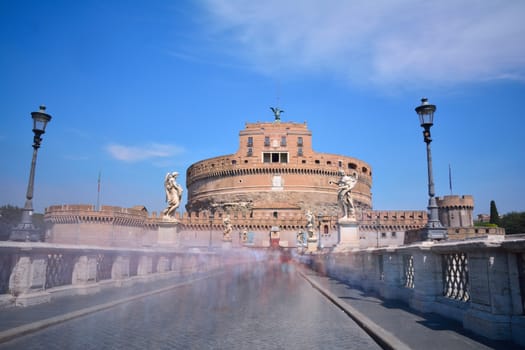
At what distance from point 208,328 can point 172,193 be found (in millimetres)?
12553

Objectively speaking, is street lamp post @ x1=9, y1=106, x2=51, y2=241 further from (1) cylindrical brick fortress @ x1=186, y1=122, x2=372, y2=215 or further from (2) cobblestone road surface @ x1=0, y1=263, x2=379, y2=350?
(1) cylindrical brick fortress @ x1=186, y1=122, x2=372, y2=215

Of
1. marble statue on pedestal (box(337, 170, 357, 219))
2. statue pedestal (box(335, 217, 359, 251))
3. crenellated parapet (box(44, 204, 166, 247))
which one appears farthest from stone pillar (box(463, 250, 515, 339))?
crenellated parapet (box(44, 204, 166, 247))

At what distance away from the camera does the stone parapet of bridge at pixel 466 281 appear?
4.38m

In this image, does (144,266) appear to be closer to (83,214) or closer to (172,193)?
(172,193)

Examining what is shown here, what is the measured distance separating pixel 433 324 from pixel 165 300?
5.47 metres

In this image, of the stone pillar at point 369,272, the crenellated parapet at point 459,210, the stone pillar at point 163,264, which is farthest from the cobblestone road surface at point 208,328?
the crenellated parapet at point 459,210

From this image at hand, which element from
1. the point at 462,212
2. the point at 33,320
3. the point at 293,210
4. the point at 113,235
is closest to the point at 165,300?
the point at 33,320

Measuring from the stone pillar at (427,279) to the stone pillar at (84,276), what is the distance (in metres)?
6.85

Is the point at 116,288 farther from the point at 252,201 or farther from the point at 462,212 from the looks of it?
the point at 462,212

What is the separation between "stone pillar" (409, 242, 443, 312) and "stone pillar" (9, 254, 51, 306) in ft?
21.9

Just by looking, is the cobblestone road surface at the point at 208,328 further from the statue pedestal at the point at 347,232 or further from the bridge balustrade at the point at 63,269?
the statue pedestal at the point at 347,232

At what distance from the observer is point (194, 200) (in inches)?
2968

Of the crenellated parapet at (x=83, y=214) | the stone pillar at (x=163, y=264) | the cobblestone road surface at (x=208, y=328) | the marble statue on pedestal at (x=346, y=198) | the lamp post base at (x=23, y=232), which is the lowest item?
the cobblestone road surface at (x=208, y=328)

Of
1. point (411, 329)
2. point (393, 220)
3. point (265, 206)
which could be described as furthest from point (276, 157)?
point (411, 329)
